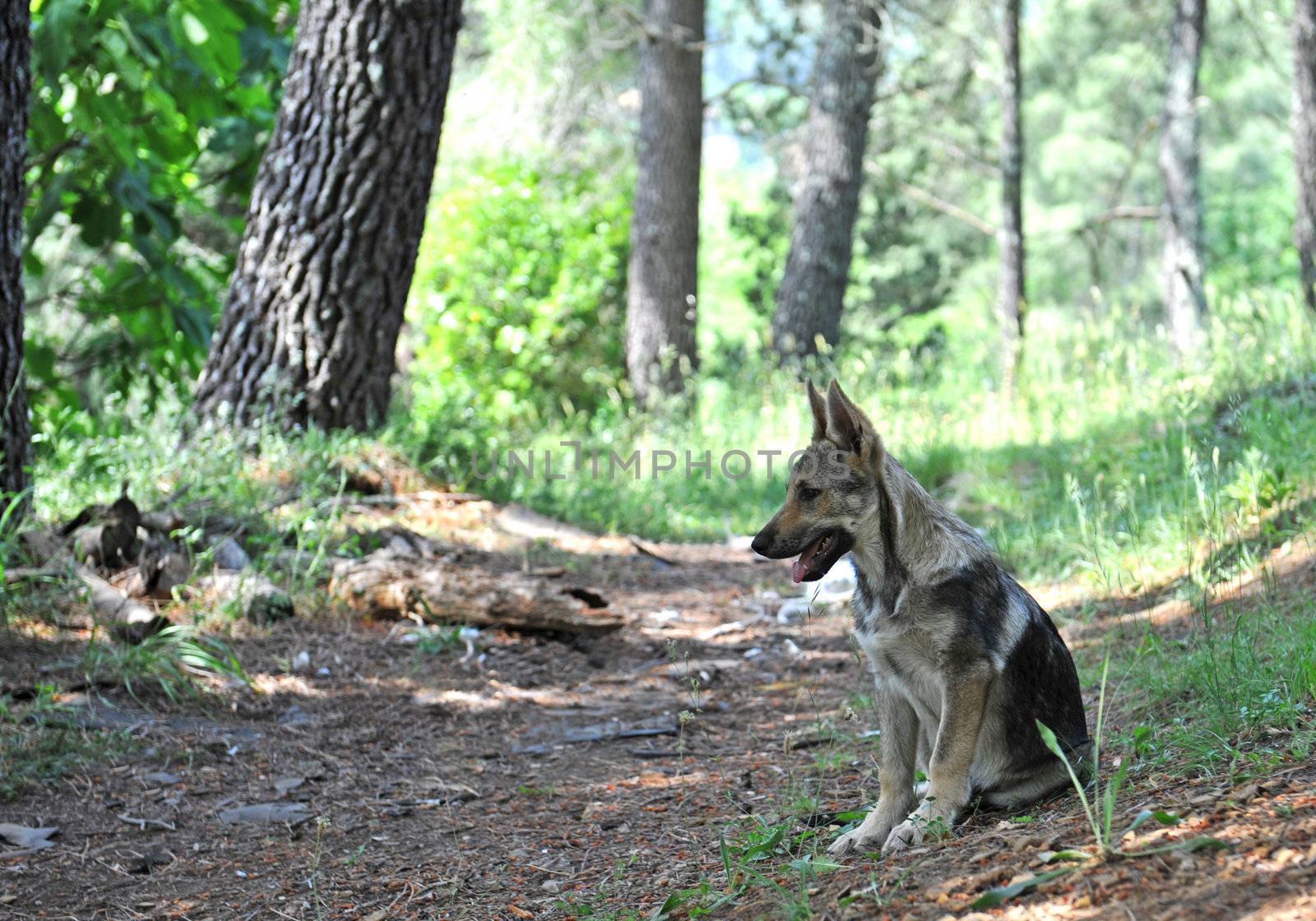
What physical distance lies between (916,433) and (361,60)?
5582 millimetres

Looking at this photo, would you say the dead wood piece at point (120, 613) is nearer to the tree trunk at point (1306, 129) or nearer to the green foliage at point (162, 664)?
the green foliage at point (162, 664)

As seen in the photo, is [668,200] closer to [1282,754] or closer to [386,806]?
[386,806]

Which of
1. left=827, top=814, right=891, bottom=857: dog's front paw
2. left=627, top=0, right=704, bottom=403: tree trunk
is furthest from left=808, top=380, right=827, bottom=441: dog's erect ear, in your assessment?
left=627, top=0, right=704, bottom=403: tree trunk

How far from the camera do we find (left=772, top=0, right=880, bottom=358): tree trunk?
14.4m

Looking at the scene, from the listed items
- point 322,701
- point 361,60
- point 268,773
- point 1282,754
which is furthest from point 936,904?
point 361,60

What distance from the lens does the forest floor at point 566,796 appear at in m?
2.69

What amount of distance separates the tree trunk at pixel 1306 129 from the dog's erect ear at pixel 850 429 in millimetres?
10449

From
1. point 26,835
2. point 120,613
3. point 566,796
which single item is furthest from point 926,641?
point 120,613

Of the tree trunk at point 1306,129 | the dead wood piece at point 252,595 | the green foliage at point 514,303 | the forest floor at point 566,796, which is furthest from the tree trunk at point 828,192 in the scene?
the dead wood piece at point 252,595

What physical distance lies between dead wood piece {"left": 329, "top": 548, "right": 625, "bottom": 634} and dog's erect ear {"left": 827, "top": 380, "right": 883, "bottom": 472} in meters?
2.55

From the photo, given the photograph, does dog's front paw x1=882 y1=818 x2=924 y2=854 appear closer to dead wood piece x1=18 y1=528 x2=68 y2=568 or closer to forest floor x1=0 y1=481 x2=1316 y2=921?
forest floor x1=0 y1=481 x2=1316 y2=921

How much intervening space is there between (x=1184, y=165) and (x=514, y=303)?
27.9 ft

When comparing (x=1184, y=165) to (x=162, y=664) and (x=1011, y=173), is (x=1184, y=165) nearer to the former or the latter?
(x=1011, y=173)

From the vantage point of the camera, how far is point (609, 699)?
209 inches
